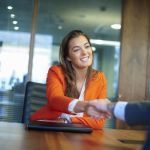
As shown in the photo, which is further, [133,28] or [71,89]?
[133,28]

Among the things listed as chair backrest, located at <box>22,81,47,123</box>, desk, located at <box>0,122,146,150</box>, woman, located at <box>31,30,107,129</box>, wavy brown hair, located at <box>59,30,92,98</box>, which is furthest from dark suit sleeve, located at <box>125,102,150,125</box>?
chair backrest, located at <box>22,81,47,123</box>

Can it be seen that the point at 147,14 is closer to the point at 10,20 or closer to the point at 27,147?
the point at 10,20

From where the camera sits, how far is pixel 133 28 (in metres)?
4.35

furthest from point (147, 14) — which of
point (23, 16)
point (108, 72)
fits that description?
point (23, 16)

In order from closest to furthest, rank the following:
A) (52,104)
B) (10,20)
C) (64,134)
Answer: (64,134) < (52,104) < (10,20)

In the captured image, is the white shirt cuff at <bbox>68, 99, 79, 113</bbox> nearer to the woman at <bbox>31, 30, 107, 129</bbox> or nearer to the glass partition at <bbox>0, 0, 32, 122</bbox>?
the woman at <bbox>31, 30, 107, 129</bbox>

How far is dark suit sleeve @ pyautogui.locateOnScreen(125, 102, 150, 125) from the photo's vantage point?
0.75m

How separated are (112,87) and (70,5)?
4.07 ft

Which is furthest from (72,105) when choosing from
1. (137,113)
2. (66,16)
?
(66,16)

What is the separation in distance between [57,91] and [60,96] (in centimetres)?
13

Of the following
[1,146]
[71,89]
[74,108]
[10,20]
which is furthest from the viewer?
[10,20]

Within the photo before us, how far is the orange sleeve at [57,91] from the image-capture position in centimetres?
177

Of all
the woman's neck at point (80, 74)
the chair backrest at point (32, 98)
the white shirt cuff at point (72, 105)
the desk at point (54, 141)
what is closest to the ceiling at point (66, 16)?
the chair backrest at point (32, 98)

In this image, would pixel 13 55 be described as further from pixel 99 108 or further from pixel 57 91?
pixel 99 108
